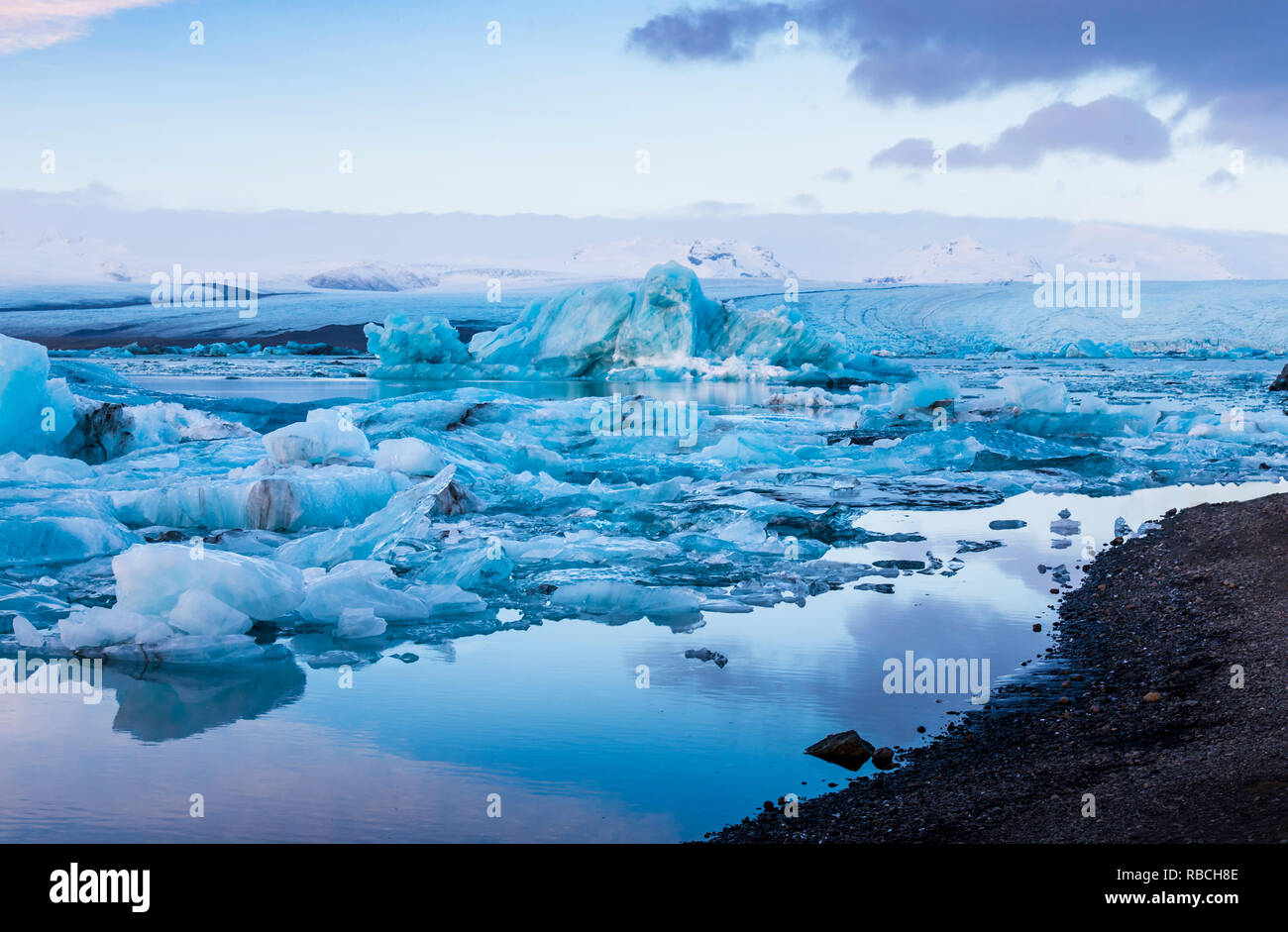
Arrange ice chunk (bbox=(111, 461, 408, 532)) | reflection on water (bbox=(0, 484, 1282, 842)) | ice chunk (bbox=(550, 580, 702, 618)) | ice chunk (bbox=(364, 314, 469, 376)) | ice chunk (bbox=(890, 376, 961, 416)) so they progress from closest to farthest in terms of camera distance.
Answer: reflection on water (bbox=(0, 484, 1282, 842)) < ice chunk (bbox=(550, 580, 702, 618)) < ice chunk (bbox=(111, 461, 408, 532)) < ice chunk (bbox=(890, 376, 961, 416)) < ice chunk (bbox=(364, 314, 469, 376))

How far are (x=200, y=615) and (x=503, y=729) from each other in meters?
1.69

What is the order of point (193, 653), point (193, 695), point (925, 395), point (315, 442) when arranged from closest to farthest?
1. point (193, 695)
2. point (193, 653)
3. point (315, 442)
4. point (925, 395)

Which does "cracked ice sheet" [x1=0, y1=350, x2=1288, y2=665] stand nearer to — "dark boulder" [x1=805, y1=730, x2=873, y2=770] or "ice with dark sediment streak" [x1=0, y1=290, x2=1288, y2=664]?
"ice with dark sediment streak" [x1=0, y1=290, x2=1288, y2=664]

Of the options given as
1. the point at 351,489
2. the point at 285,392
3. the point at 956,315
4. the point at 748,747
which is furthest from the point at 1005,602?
the point at 956,315

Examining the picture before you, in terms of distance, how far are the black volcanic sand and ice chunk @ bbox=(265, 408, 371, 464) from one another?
611 centimetres

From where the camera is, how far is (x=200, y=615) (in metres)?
4.42

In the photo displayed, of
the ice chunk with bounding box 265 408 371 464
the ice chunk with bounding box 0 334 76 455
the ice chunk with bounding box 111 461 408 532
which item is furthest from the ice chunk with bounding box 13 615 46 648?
the ice chunk with bounding box 0 334 76 455

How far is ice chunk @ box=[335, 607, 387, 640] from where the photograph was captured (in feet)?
15.2

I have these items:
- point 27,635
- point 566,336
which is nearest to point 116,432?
point 27,635

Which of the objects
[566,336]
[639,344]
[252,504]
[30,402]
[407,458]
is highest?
[566,336]

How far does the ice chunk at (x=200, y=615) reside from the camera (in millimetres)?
4422

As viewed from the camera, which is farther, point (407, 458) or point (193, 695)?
point (407, 458)

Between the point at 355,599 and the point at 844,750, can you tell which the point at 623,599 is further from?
the point at 844,750
